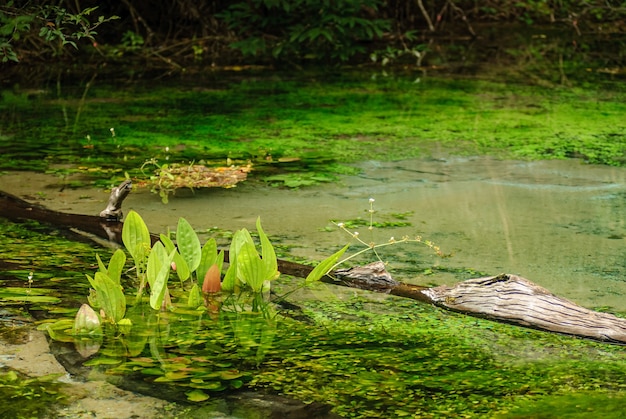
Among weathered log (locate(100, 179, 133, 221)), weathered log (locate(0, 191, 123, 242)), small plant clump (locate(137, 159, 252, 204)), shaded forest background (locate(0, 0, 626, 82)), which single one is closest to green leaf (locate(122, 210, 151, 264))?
weathered log (locate(0, 191, 123, 242))

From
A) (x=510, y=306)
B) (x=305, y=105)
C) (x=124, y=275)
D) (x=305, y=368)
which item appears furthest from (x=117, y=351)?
(x=305, y=105)

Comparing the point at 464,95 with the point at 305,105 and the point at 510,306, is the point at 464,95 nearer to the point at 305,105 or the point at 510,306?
the point at 305,105

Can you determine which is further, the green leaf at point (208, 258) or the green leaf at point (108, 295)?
the green leaf at point (208, 258)

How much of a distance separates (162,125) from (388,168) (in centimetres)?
154

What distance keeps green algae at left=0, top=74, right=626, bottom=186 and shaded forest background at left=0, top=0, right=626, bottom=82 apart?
0.96 m

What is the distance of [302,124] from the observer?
550 centimetres

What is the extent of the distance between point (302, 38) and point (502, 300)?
5.29 m

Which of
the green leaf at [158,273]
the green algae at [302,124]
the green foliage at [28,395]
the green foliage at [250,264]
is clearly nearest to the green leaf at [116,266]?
the green leaf at [158,273]

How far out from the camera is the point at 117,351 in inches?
92.7

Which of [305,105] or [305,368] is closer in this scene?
[305,368]

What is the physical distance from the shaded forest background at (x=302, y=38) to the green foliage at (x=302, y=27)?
0.01 metres

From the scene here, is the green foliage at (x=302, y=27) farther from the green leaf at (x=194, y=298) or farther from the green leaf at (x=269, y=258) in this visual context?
the green leaf at (x=194, y=298)

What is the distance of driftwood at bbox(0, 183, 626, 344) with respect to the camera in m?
2.54

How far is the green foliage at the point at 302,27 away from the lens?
7.73 meters
